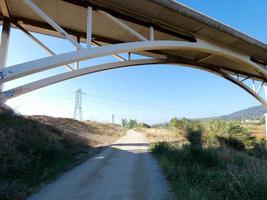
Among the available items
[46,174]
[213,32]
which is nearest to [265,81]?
[213,32]

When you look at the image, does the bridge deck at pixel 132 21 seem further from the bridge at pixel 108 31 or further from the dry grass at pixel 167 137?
the dry grass at pixel 167 137

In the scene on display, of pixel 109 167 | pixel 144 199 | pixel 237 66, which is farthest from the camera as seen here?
pixel 237 66

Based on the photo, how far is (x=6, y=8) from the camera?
718 centimetres

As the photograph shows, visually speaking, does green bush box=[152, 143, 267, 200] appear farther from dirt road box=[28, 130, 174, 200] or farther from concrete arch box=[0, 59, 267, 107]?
concrete arch box=[0, 59, 267, 107]

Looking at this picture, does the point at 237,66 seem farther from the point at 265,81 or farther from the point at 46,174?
the point at 46,174

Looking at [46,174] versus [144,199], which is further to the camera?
[46,174]

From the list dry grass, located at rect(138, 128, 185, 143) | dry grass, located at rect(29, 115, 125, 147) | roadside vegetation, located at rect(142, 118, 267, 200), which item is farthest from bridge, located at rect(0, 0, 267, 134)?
dry grass, located at rect(29, 115, 125, 147)

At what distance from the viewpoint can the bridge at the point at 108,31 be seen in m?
5.95

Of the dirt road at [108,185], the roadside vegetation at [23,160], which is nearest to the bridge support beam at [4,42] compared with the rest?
the roadside vegetation at [23,160]

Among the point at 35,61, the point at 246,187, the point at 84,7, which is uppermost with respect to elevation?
the point at 84,7

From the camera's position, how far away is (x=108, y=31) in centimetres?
946

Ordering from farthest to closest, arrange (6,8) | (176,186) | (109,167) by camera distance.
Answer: (109,167)
(6,8)
(176,186)

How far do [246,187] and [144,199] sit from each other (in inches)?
72.5

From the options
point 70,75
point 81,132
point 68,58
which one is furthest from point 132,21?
point 81,132
